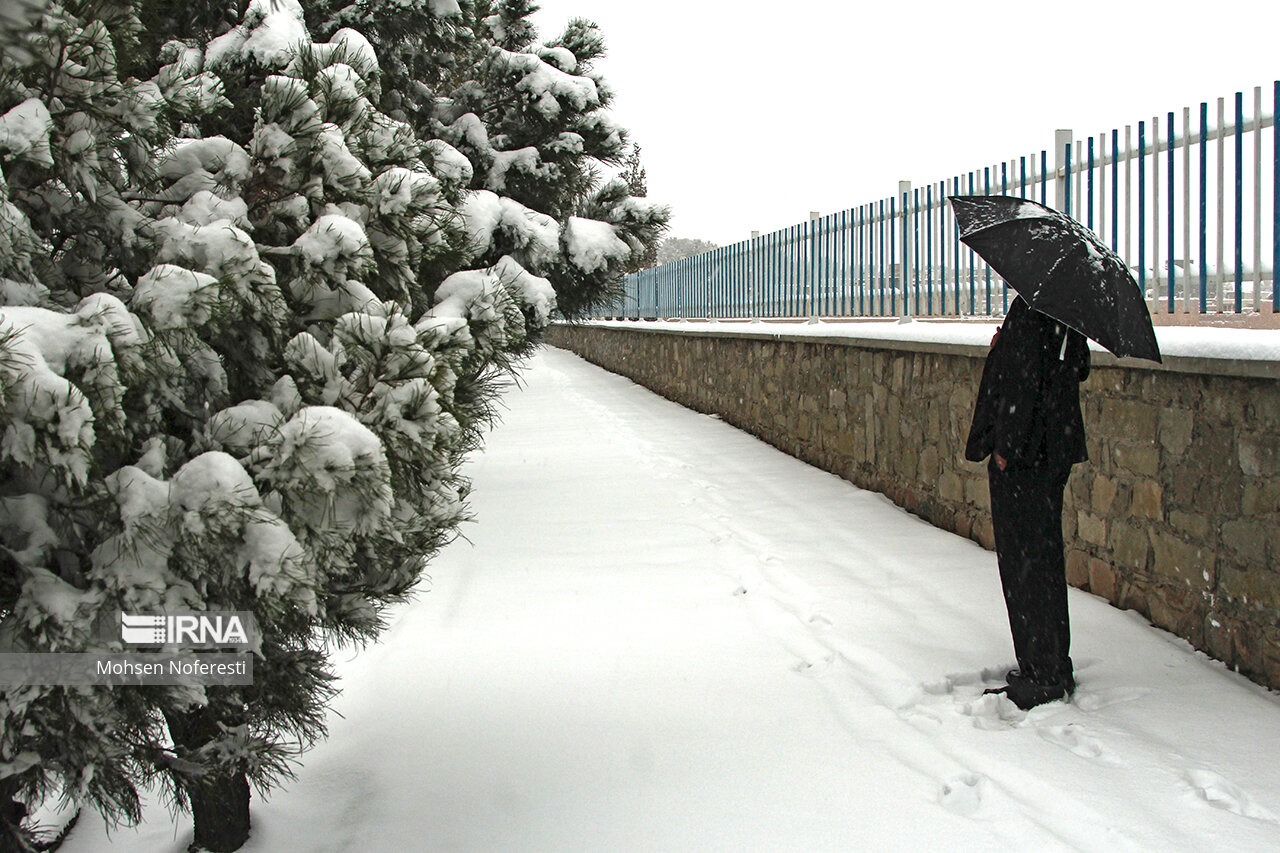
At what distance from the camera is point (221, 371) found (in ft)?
7.02

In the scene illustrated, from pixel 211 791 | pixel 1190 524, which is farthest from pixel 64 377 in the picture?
pixel 1190 524

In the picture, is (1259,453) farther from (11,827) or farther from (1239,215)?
(11,827)

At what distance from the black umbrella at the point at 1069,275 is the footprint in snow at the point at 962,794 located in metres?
1.46

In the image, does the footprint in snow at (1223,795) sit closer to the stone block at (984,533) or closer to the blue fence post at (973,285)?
the stone block at (984,533)

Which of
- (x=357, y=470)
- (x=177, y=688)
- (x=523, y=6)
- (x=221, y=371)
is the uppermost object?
(x=523, y=6)

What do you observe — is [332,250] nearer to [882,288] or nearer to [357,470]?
[357,470]

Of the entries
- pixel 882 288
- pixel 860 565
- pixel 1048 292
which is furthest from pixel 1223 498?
pixel 882 288

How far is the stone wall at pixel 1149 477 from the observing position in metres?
3.51

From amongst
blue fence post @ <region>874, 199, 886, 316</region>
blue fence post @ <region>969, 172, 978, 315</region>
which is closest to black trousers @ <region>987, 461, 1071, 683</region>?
blue fence post @ <region>969, 172, 978, 315</region>

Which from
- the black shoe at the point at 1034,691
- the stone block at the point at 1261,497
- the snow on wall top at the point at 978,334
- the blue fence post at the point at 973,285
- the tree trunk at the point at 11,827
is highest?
the blue fence post at the point at 973,285

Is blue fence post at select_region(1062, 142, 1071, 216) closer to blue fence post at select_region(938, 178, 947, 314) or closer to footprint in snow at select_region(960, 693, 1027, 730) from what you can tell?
blue fence post at select_region(938, 178, 947, 314)

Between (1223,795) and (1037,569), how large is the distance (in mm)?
951

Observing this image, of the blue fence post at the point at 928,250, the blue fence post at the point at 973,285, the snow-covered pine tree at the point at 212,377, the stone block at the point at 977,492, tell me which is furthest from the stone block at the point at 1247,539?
the blue fence post at the point at 928,250

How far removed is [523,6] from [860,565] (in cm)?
564
